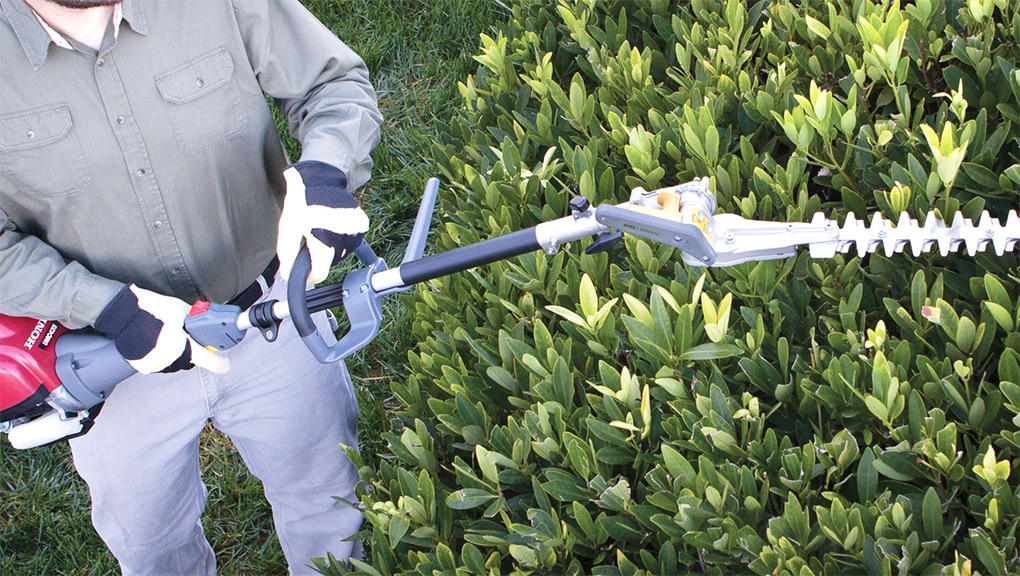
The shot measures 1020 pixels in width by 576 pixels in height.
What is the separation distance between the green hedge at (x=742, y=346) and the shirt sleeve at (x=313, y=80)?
0.32 metres

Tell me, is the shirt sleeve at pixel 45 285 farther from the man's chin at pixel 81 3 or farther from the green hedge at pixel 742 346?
the green hedge at pixel 742 346

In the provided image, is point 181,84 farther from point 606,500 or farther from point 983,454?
point 983,454

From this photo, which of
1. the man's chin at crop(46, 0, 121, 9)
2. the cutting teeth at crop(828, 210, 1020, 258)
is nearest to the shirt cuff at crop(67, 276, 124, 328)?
the man's chin at crop(46, 0, 121, 9)

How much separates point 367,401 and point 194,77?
5.12ft

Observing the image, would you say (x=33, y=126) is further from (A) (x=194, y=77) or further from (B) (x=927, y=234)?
(B) (x=927, y=234)

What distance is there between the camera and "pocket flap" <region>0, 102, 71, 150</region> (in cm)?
219

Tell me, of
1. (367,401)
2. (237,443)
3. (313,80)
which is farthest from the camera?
(367,401)

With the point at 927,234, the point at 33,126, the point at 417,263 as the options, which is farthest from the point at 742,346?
the point at 33,126

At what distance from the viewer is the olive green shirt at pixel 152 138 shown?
2.21 metres

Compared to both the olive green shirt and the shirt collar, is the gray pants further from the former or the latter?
the shirt collar

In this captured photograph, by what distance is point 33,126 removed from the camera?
221cm

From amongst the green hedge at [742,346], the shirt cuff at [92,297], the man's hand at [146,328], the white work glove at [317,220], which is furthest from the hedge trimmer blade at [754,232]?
the shirt cuff at [92,297]

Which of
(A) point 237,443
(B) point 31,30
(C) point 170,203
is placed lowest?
(A) point 237,443

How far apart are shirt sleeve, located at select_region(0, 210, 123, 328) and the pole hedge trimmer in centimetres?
10
